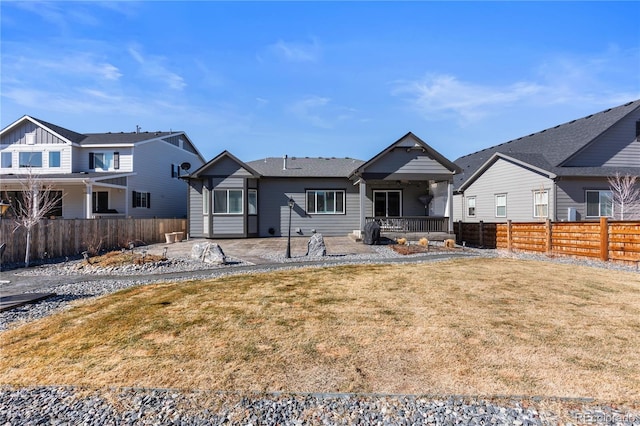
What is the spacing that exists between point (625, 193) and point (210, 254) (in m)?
19.0

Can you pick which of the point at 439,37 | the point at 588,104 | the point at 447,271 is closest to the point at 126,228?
the point at 447,271

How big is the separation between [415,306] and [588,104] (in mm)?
23154

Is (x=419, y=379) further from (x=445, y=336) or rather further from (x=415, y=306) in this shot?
(x=415, y=306)

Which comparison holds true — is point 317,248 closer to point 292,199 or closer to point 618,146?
point 292,199

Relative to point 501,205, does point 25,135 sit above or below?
above

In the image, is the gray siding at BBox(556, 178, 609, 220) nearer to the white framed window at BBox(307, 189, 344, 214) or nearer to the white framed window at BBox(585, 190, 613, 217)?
the white framed window at BBox(585, 190, 613, 217)

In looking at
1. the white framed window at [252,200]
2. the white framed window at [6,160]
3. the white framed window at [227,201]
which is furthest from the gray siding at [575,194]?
the white framed window at [6,160]

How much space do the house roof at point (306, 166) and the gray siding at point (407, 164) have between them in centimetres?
276

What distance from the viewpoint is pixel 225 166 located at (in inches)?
748

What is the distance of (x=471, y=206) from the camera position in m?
23.3

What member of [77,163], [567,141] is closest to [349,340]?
[567,141]

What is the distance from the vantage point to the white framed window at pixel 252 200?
19562 millimetres

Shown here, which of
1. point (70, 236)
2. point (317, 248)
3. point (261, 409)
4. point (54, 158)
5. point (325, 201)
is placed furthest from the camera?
point (54, 158)

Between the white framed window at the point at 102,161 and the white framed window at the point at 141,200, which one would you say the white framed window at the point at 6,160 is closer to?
the white framed window at the point at 102,161
